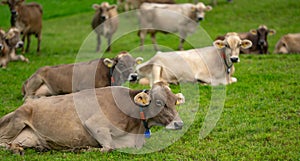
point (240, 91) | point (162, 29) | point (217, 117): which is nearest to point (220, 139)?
point (217, 117)

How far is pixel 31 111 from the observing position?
9383 millimetres

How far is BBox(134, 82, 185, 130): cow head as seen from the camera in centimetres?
898

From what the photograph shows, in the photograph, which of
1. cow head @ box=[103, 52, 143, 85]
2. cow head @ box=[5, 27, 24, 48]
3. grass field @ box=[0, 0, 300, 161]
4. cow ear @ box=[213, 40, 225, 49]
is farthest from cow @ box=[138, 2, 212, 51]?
cow head @ box=[103, 52, 143, 85]

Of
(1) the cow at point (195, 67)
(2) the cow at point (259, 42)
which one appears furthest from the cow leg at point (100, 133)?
(2) the cow at point (259, 42)

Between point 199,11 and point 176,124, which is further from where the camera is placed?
point 199,11

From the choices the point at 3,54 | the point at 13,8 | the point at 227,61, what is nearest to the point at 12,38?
the point at 3,54

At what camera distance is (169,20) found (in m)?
24.2

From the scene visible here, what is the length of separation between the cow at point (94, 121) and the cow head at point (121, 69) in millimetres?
3272

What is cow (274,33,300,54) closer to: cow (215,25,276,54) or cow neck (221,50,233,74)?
cow (215,25,276,54)

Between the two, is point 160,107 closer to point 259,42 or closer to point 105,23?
point 259,42

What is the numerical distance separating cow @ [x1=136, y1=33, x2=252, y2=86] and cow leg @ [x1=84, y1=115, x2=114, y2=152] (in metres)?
6.02

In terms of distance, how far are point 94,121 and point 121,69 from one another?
3762 mm

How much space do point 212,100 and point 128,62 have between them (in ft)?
7.15

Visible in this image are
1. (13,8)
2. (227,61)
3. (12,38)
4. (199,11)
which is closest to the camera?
(227,61)
